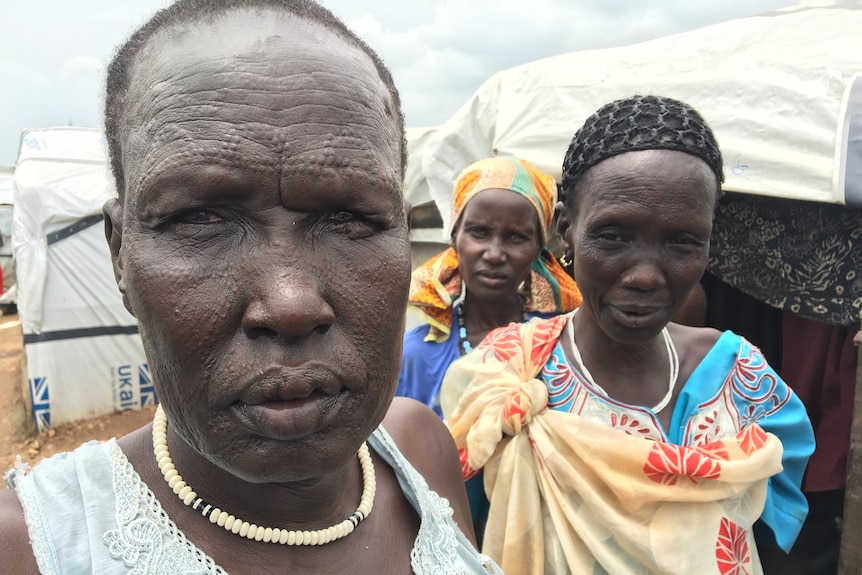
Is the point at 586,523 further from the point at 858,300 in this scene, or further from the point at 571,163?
the point at 858,300

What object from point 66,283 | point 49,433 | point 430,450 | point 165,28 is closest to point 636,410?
point 430,450

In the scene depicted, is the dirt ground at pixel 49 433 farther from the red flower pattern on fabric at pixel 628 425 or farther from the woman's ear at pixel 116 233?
the woman's ear at pixel 116 233

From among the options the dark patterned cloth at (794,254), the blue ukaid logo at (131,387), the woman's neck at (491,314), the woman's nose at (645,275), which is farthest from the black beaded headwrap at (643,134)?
the blue ukaid logo at (131,387)

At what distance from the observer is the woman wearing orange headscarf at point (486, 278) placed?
2.66m

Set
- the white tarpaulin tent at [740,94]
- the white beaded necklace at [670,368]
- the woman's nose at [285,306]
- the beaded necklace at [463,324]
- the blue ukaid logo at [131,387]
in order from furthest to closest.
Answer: the blue ukaid logo at [131,387] < the beaded necklace at [463,324] < the white tarpaulin tent at [740,94] < the white beaded necklace at [670,368] < the woman's nose at [285,306]

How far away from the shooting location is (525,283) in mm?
2908

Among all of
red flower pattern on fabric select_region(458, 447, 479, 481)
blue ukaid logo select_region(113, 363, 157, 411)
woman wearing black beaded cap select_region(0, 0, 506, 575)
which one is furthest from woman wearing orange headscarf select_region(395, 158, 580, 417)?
blue ukaid logo select_region(113, 363, 157, 411)

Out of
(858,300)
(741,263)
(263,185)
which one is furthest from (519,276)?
(263,185)

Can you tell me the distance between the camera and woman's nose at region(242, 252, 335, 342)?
2.55ft

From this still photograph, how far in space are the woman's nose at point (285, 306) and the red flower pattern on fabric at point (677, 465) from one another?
110 centimetres

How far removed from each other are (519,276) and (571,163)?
966mm

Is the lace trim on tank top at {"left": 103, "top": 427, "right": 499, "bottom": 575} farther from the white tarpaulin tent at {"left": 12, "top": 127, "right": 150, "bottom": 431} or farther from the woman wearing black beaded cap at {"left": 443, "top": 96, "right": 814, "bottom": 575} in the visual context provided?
the white tarpaulin tent at {"left": 12, "top": 127, "right": 150, "bottom": 431}

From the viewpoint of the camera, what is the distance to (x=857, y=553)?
206cm

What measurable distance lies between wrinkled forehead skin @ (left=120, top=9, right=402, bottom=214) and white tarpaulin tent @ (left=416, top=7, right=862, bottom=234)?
2363mm
